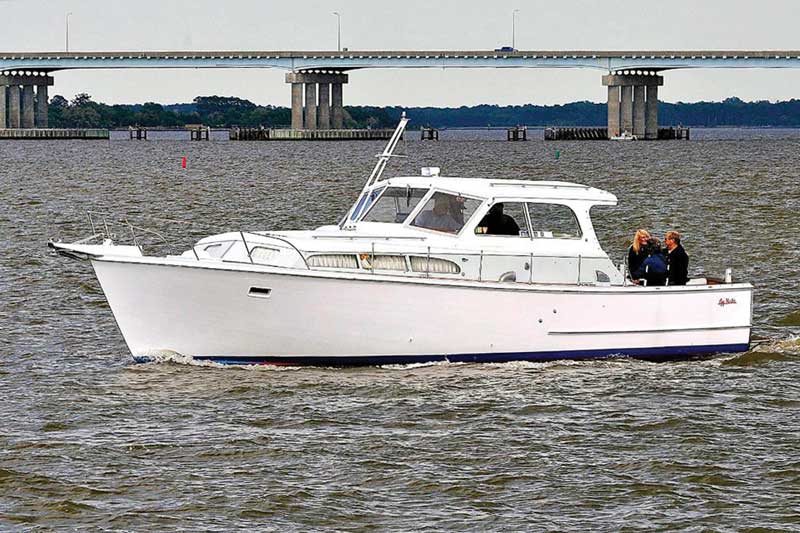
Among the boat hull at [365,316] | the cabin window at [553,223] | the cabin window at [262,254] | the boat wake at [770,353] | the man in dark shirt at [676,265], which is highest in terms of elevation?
the cabin window at [553,223]

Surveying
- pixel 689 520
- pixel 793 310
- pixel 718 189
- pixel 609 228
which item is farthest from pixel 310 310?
pixel 718 189

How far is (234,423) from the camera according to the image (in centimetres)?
1669

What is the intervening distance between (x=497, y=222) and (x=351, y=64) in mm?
138085

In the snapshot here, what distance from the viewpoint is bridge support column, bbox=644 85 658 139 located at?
174 meters

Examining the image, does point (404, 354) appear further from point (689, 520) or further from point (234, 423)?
point (689, 520)

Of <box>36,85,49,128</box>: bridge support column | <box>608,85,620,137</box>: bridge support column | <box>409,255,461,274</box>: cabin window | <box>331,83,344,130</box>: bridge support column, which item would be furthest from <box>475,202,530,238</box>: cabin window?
<box>36,85,49,128</box>: bridge support column

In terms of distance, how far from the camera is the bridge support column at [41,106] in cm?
18373

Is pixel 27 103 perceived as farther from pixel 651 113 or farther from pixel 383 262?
pixel 383 262

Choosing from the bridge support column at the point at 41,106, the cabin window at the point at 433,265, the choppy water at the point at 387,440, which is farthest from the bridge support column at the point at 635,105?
the cabin window at the point at 433,265

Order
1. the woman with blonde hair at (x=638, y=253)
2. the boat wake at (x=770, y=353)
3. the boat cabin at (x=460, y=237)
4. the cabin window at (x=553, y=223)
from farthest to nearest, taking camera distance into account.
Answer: the boat wake at (x=770, y=353) < the woman with blonde hair at (x=638, y=253) < the cabin window at (x=553, y=223) < the boat cabin at (x=460, y=237)

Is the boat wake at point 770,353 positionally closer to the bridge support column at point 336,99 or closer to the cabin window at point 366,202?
the cabin window at point 366,202

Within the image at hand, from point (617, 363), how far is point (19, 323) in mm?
9644

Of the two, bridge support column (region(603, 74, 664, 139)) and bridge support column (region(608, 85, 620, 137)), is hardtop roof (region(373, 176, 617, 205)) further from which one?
bridge support column (region(608, 85, 620, 137))

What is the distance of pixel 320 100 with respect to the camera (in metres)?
172
